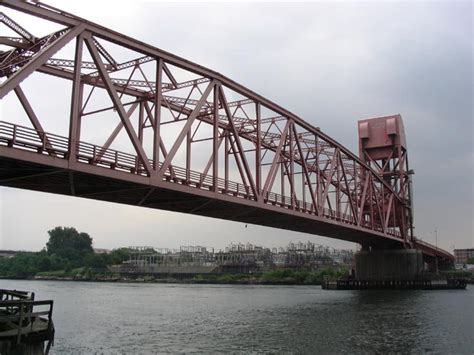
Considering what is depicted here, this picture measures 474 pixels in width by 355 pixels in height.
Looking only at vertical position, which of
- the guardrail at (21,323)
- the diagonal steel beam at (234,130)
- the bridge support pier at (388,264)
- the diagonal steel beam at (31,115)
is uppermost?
the diagonal steel beam at (234,130)

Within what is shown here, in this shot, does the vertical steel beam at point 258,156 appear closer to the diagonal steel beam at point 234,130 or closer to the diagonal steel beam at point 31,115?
the diagonal steel beam at point 234,130

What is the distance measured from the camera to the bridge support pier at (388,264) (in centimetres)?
10112

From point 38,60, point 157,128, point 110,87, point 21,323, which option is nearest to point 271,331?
point 157,128

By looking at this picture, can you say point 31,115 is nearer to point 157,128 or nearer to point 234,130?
point 157,128

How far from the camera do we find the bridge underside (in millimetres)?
28781

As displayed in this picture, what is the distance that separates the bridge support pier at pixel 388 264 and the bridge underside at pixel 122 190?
4896 centimetres

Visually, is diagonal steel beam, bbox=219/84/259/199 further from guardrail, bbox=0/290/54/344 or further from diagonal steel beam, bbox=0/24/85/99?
guardrail, bbox=0/290/54/344

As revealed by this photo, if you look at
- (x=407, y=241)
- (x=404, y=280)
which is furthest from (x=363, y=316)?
(x=407, y=241)

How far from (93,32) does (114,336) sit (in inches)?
823

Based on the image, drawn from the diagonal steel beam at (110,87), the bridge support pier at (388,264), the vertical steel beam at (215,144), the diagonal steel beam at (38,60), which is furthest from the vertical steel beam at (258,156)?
the bridge support pier at (388,264)

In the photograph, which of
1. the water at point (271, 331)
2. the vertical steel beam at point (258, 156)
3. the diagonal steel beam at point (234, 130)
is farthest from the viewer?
the vertical steel beam at point (258, 156)

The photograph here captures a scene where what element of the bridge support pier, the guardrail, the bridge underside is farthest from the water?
the bridge support pier

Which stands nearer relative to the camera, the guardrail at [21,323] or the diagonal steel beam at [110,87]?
the guardrail at [21,323]

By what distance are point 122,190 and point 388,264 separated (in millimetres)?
79257
